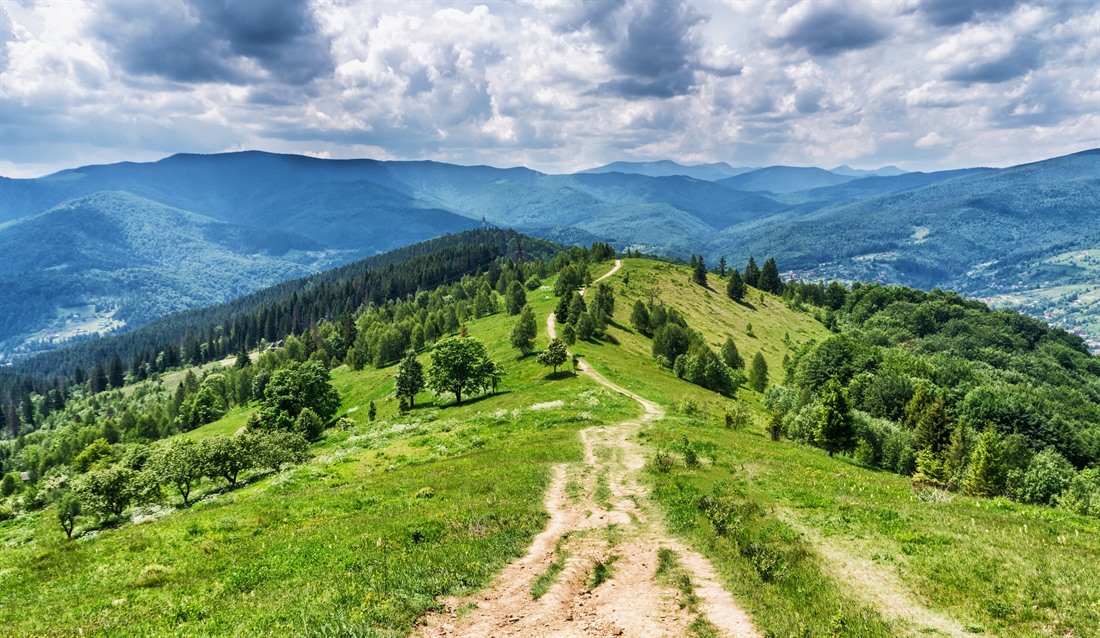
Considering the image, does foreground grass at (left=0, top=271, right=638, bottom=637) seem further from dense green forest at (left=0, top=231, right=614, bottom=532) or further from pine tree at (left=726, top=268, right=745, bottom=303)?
pine tree at (left=726, top=268, right=745, bottom=303)

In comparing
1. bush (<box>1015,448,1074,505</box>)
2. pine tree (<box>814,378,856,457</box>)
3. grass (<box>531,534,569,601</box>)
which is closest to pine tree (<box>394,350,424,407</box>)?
pine tree (<box>814,378,856,457</box>)

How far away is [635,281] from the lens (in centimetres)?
16562

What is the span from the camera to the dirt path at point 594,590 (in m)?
15.2

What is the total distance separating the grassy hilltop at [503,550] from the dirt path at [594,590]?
33.0 inches

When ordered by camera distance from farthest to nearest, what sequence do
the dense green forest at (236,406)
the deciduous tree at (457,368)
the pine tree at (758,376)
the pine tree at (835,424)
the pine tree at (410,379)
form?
the pine tree at (758,376)
the pine tree at (410,379)
the deciduous tree at (457,368)
the pine tree at (835,424)
the dense green forest at (236,406)

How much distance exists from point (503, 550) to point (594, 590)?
15.1ft

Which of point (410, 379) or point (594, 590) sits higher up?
point (594, 590)

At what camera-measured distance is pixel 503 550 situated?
68.4 ft

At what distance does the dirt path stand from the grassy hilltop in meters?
0.84

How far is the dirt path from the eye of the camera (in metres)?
15.2

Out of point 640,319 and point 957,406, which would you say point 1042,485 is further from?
point 640,319

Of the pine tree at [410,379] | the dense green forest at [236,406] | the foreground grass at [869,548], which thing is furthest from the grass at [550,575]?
the pine tree at [410,379]

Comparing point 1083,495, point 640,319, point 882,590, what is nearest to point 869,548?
point 882,590

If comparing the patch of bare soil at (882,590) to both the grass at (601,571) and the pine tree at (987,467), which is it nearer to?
the grass at (601,571)
